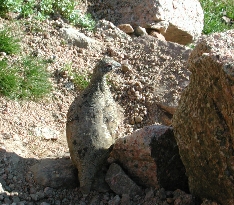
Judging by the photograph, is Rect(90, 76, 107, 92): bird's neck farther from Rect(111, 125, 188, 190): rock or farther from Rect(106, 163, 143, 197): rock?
Rect(106, 163, 143, 197): rock

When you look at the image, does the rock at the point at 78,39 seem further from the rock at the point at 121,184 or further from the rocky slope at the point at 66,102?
the rock at the point at 121,184

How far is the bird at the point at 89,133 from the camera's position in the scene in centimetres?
507

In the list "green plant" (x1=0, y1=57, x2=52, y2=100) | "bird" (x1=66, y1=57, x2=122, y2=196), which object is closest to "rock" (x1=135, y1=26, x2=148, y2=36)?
"green plant" (x1=0, y1=57, x2=52, y2=100)

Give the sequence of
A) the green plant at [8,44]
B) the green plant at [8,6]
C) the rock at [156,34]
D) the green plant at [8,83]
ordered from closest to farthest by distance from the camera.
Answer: the green plant at [8,83], the green plant at [8,44], the green plant at [8,6], the rock at [156,34]

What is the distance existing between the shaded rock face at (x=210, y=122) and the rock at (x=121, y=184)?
2.28ft

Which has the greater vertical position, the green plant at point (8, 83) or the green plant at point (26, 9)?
the green plant at point (26, 9)

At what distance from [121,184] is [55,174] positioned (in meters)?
0.79

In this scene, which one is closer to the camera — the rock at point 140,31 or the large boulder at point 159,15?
the rock at point 140,31

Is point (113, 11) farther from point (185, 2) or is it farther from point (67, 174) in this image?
point (67, 174)

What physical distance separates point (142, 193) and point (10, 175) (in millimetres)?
1554

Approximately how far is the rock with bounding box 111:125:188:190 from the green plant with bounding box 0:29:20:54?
113 inches

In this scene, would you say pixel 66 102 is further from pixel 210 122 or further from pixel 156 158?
pixel 210 122

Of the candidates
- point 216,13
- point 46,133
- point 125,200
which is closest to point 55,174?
point 125,200

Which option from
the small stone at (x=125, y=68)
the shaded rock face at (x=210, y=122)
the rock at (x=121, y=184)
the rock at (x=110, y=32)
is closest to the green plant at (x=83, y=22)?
the rock at (x=110, y=32)
